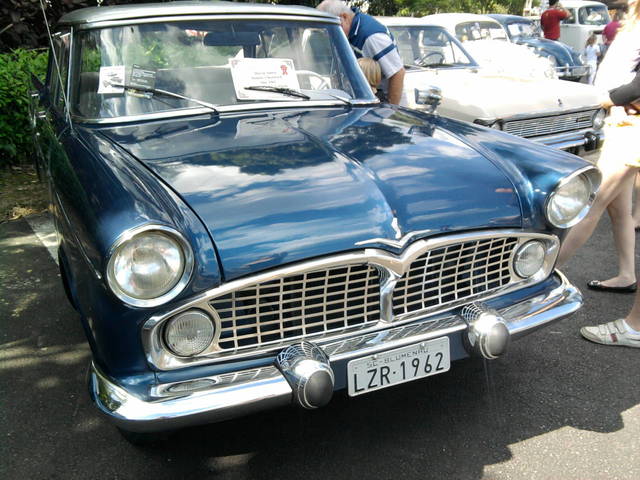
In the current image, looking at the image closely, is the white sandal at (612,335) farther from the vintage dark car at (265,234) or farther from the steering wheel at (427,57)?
the steering wheel at (427,57)

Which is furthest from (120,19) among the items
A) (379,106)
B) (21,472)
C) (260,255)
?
(21,472)

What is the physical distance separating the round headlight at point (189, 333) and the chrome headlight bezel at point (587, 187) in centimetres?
137

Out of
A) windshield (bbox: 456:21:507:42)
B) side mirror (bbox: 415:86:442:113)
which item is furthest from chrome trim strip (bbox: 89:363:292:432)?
windshield (bbox: 456:21:507:42)

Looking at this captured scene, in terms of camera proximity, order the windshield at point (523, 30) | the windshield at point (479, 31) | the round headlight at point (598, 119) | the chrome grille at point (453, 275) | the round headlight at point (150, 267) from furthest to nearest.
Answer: the windshield at point (523, 30), the windshield at point (479, 31), the round headlight at point (598, 119), the chrome grille at point (453, 275), the round headlight at point (150, 267)

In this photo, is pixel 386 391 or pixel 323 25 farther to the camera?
pixel 323 25

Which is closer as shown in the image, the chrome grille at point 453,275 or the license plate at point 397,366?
the license plate at point 397,366

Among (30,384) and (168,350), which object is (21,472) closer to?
(30,384)

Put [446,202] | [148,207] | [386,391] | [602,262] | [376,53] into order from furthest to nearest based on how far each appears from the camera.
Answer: [376,53] < [602,262] < [386,391] < [446,202] < [148,207]

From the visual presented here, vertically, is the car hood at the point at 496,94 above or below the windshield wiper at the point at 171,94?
below

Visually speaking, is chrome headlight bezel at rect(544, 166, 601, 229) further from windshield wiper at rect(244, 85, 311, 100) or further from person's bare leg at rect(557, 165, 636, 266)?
windshield wiper at rect(244, 85, 311, 100)

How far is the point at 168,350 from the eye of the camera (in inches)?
79.7

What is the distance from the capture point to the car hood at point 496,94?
17.9 feet

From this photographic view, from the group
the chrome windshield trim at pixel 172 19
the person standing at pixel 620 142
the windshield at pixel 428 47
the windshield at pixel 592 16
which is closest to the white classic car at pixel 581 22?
the windshield at pixel 592 16

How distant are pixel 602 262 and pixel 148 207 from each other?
3.41 meters
